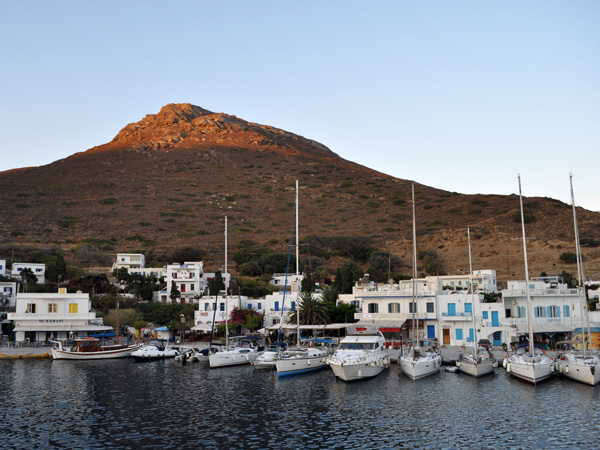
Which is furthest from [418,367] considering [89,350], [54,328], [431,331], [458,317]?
[54,328]

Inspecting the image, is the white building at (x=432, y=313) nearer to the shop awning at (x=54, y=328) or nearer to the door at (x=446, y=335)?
the door at (x=446, y=335)

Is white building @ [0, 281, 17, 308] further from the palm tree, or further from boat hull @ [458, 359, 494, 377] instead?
boat hull @ [458, 359, 494, 377]

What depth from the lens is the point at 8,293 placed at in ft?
258

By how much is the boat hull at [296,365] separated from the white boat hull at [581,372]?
17.2 m

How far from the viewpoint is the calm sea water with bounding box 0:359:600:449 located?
2481cm

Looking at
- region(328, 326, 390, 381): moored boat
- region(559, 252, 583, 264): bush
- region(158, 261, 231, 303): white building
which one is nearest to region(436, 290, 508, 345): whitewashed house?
region(328, 326, 390, 381): moored boat

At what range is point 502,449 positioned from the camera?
23344 mm

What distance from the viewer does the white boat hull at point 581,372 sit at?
36.7m

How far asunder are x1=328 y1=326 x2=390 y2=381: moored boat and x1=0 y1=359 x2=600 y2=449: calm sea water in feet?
2.59

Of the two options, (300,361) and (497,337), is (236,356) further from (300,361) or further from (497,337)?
(497,337)

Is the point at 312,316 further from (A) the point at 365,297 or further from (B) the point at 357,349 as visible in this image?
(B) the point at 357,349

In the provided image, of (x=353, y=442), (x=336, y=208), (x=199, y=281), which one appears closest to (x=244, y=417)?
(x=353, y=442)

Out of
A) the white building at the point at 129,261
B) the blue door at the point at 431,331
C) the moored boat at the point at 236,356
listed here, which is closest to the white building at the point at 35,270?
the white building at the point at 129,261

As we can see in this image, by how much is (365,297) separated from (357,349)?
15.9m
